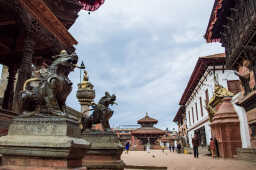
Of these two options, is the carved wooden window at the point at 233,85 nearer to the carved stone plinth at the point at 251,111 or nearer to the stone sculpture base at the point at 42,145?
the carved stone plinth at the point at 251,111

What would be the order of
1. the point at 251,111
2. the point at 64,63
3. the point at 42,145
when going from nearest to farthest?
the point at 42,145 < the point at 64,63 < the point at 251,111

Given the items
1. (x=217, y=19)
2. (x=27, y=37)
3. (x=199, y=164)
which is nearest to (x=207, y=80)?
(x=217, y=19)

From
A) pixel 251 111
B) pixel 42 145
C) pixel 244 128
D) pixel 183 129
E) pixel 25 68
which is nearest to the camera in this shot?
pixel 42 145

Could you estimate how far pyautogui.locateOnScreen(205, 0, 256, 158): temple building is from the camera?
36.6 feet

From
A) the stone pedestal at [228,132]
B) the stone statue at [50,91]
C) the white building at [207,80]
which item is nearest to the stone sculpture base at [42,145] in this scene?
the stone statue at [50,91]

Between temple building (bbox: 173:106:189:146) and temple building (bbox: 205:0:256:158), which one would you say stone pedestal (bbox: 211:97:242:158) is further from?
temple building (bbox: 173:106:189:146)

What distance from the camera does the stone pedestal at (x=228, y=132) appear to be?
12719 millimetres

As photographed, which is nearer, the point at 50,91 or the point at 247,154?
the point at 50,91

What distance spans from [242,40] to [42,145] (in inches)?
480

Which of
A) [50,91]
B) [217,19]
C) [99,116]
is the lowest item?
[99,116]

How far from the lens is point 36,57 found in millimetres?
13664

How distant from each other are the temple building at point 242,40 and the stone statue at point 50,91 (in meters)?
9.93

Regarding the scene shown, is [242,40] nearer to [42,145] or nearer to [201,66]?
[201,66]

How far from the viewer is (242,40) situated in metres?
11.9
